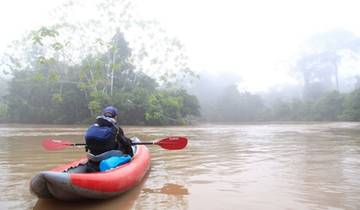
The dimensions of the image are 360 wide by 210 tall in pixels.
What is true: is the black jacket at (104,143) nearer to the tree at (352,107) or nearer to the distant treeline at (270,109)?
the tree at (352,107)

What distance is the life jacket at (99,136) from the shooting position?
4555mm

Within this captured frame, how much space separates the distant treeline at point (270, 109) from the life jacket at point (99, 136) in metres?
37.0

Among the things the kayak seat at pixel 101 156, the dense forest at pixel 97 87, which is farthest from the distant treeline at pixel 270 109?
the kayak seat at pixel 101 156

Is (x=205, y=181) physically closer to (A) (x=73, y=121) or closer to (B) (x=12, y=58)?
(A) (x=73, y=121)

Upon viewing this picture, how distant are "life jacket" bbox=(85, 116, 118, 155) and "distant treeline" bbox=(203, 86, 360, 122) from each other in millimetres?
37007

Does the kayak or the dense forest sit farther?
the dense forest

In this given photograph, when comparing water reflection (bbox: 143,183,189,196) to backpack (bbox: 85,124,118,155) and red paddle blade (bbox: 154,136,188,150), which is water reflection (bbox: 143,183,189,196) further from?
red paddle blade (bbox: 154,136,188,150)

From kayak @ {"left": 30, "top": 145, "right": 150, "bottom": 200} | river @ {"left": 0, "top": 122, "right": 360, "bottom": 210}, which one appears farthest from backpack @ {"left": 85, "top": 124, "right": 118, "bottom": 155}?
river @ {"left": 0, "top": 122, "right": 360, "bottom": 210}

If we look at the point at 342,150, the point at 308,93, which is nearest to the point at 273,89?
the point at 308,93

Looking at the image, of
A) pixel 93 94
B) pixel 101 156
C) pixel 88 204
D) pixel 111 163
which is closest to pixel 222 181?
pixel 111 163

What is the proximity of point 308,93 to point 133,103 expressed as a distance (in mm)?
28874

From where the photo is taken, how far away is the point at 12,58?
34.1 m

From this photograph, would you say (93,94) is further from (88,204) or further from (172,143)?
(88,204)

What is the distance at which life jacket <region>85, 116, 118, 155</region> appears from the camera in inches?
179
